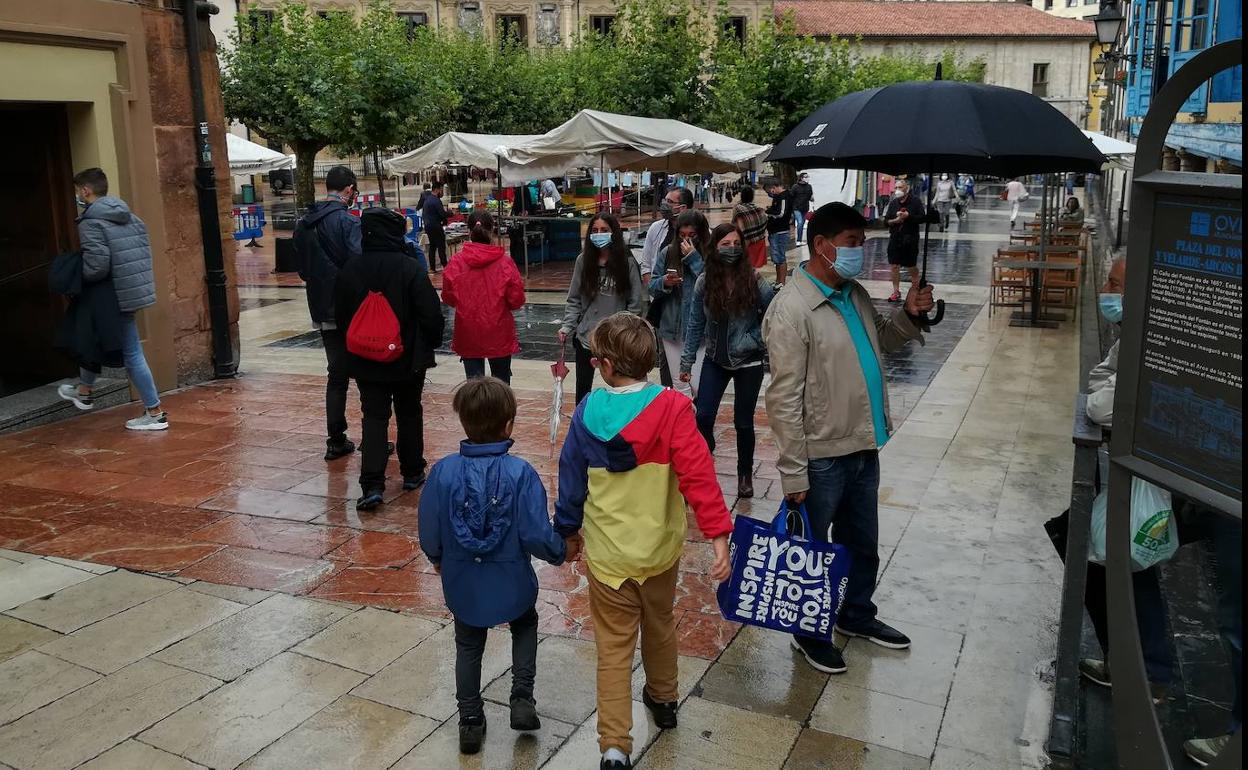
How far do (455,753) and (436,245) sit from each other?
597 inches

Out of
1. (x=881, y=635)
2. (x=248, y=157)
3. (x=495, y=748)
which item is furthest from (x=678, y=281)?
(x=248, y=157)

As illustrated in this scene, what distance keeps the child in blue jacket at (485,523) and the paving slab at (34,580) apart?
257 cm

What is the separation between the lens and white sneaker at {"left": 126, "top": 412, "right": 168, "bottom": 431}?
7926 millimetres

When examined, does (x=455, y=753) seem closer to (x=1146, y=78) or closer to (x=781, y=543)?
(x=781, y=543)

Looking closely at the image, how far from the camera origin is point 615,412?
3375mm

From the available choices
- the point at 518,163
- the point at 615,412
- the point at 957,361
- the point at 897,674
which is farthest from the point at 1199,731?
the point at 518,163

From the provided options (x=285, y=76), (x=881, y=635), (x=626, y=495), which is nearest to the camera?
(x=626, y=495)

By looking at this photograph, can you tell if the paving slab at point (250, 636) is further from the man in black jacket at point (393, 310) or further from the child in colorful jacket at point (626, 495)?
the child in colorful jacket at point (626, 495)

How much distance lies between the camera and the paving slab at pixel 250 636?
170 inches

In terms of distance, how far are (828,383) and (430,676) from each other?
1.92 m

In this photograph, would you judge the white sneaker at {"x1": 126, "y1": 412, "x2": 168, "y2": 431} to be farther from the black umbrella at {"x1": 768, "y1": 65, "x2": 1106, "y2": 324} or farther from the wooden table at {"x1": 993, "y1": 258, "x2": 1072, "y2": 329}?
the wooden table at {"x1": 993, "y1": 258, "x2": 1072, "y2": 329}

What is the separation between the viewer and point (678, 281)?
6973 millimetres

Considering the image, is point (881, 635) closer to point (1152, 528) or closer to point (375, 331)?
point (1152, 528)

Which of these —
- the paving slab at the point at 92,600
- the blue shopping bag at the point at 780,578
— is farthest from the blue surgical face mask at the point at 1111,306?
the paving slab at the point at 92,600
